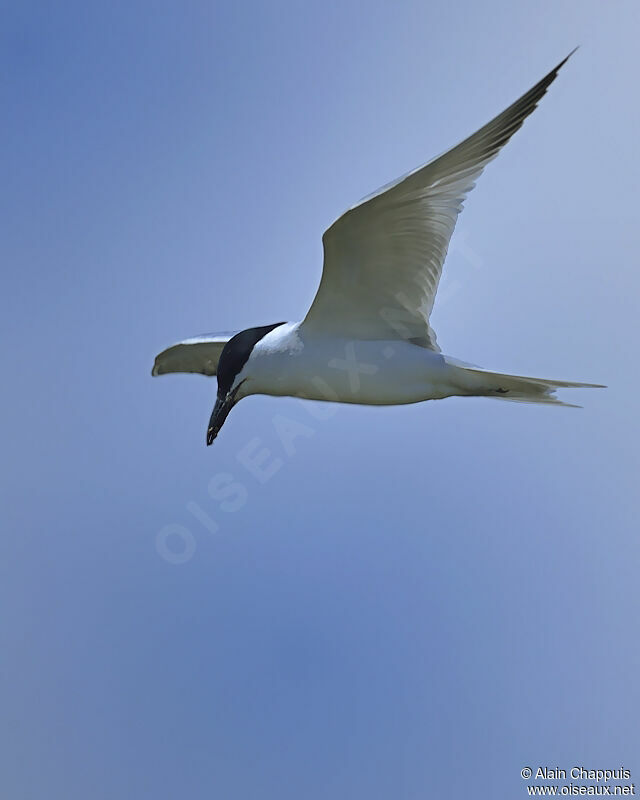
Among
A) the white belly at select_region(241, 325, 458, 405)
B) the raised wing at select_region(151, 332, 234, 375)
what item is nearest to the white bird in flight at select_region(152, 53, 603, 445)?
the white belly at select_region(241, 325, 458, 405)

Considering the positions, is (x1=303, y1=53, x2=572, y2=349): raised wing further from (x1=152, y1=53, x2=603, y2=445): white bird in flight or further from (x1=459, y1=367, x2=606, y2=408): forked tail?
(x1=459, y1=367, x2=606, y2=408): forked tail

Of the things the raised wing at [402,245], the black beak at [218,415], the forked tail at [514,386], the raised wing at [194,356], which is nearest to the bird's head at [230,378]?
the black beak at [218,415]

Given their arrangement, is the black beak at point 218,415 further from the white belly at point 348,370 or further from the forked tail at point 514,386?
the forked tail at point 514,386

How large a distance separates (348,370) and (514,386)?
3.23 ft

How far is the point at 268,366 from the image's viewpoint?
590 cm

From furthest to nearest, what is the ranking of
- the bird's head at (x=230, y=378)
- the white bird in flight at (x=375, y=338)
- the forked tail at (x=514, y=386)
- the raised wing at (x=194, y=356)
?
the raised wing at (x=194, y=356) → the bird's head at (x=230, y=378) → the forked tail at (x=514, y=386) → the white bird in flight at (x=375, y=338)

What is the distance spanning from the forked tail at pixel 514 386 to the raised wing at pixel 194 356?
2070 mm

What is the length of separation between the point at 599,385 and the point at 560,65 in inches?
73.3

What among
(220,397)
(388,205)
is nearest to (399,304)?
(388,205)

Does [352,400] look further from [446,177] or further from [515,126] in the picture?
[515,126]

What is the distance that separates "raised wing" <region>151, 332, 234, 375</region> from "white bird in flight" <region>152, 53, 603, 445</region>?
1128 millimetres

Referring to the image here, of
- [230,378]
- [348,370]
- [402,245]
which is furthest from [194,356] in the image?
[402,245]

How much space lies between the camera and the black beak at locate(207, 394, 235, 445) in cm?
602

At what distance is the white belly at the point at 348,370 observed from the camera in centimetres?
577
